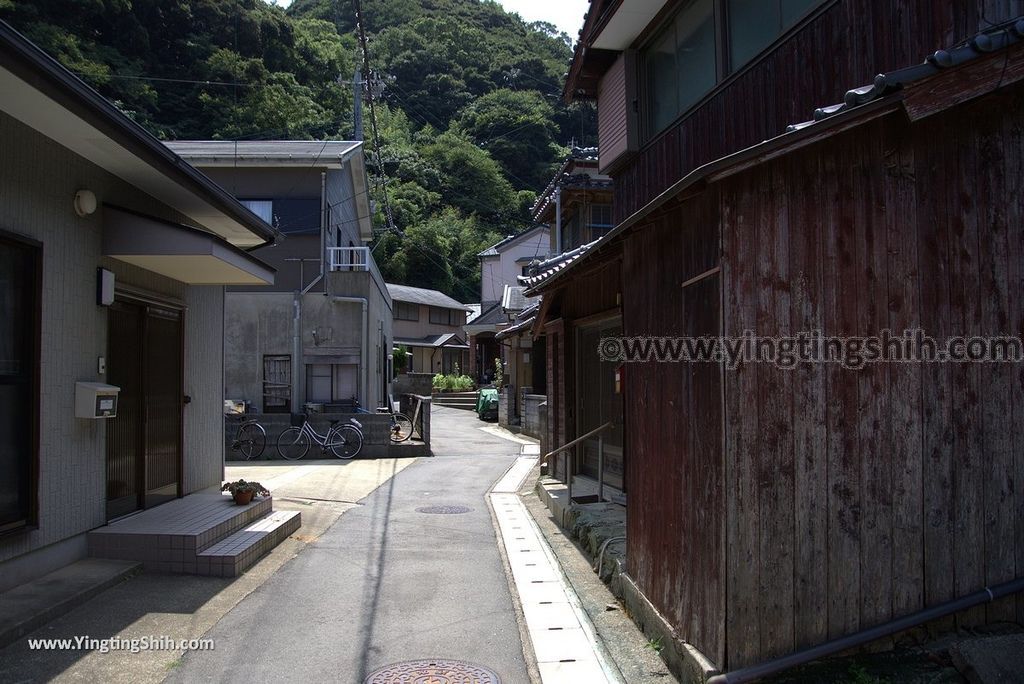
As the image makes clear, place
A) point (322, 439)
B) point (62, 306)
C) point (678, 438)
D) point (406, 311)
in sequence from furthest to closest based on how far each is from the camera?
point (406, 311), point (322, 439), point (62, 306), point (678, 438)

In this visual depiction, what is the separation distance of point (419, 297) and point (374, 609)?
4092 cm

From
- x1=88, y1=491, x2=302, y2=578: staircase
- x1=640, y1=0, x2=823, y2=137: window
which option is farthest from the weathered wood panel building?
x1=88, y1=491, x2=302, y2=578: staircase

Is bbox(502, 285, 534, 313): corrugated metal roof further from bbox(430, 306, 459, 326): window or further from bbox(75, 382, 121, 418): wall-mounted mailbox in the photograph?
bbox(75, 382, 121, 418): wall-mounted mailbox

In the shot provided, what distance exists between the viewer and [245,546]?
7.13 m

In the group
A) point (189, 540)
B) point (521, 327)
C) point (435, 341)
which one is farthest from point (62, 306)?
point (435, 341)

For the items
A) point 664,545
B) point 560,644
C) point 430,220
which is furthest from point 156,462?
point 430,220

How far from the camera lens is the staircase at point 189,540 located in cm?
669

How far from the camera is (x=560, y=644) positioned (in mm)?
5297

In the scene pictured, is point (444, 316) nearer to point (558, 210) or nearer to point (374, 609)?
point (558, 210)

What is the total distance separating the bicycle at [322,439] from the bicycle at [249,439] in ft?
1.45

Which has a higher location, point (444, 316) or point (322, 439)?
point (444, 316)

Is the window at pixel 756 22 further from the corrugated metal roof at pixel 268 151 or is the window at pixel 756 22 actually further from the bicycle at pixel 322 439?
the corrugated metal roof at pixel 268 151

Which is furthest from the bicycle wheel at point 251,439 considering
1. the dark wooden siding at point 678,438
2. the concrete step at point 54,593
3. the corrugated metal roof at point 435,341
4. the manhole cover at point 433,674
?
the corrugated metal roof at point 435,341

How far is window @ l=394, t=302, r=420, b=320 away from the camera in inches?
1784
